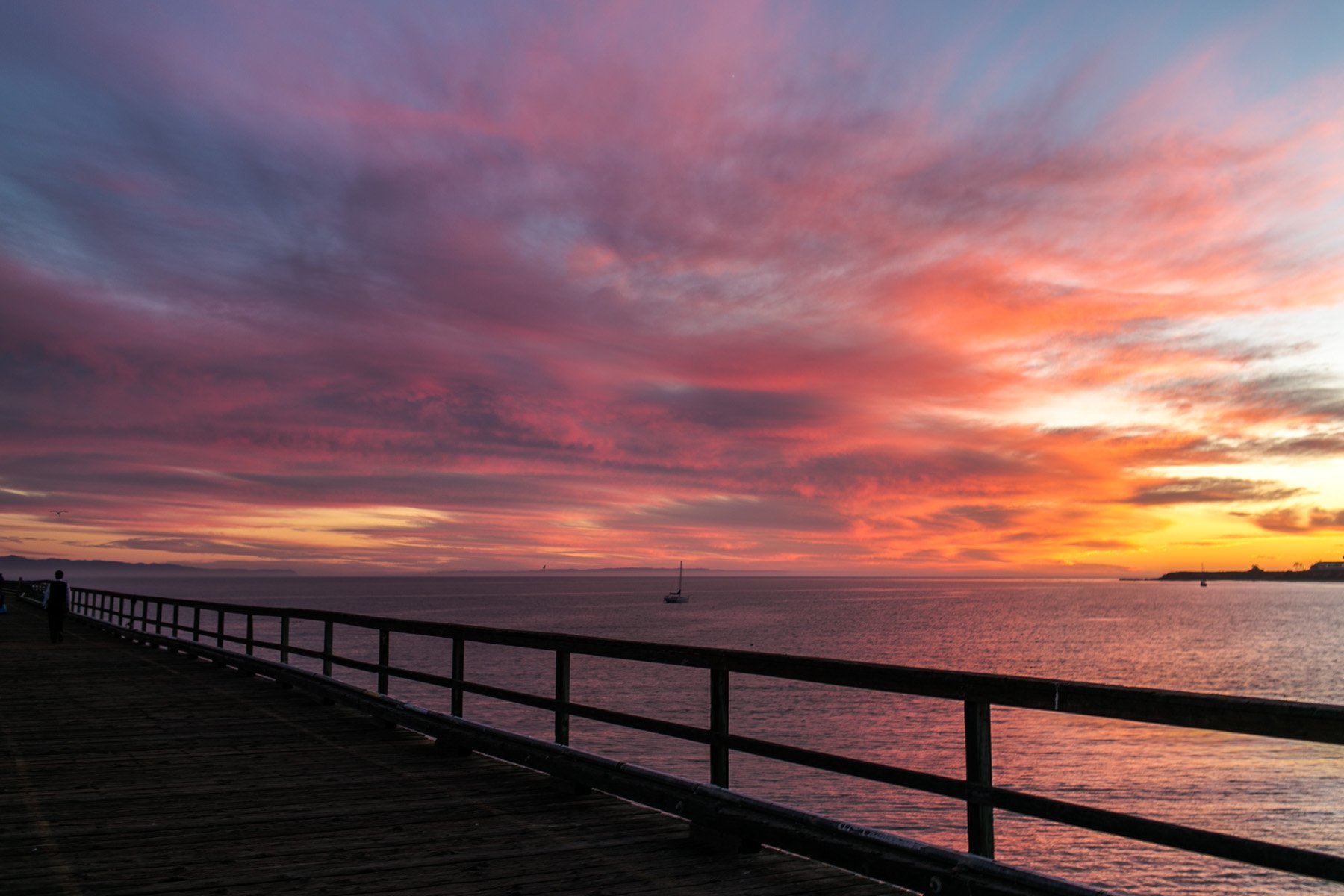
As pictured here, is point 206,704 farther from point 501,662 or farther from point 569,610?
point 569,610

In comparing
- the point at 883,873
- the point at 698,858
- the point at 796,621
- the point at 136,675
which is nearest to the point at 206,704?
the point at 136,675

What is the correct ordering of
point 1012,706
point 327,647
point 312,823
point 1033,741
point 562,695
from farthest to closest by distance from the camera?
point 1033,741 → point 327,647 → point 562,695 → point 312,823 → point 1012,706

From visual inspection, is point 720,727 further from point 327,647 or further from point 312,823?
point 327,647

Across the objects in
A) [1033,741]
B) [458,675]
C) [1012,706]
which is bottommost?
[1033,741]

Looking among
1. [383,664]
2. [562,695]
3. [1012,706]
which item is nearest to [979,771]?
[1012,706]

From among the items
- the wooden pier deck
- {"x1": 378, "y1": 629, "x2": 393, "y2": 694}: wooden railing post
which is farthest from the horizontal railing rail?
{"x1": 378, "y1": 629, "x2": 393, "y2": 694}: wooden railing post

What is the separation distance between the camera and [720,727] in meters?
6.16

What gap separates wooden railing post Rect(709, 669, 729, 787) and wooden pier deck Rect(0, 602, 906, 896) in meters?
0.48

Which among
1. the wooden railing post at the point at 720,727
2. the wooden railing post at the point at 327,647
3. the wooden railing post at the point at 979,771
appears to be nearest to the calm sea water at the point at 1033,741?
the wooden railing post at the point at 327,647

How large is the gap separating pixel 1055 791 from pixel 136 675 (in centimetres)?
2328

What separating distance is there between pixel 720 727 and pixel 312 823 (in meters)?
3.08

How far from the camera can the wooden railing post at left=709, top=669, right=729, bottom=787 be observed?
20.0ft

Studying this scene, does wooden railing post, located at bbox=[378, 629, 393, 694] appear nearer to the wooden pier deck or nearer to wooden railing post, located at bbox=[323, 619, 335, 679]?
the wooden pier deck

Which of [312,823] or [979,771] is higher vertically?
[979,771]
